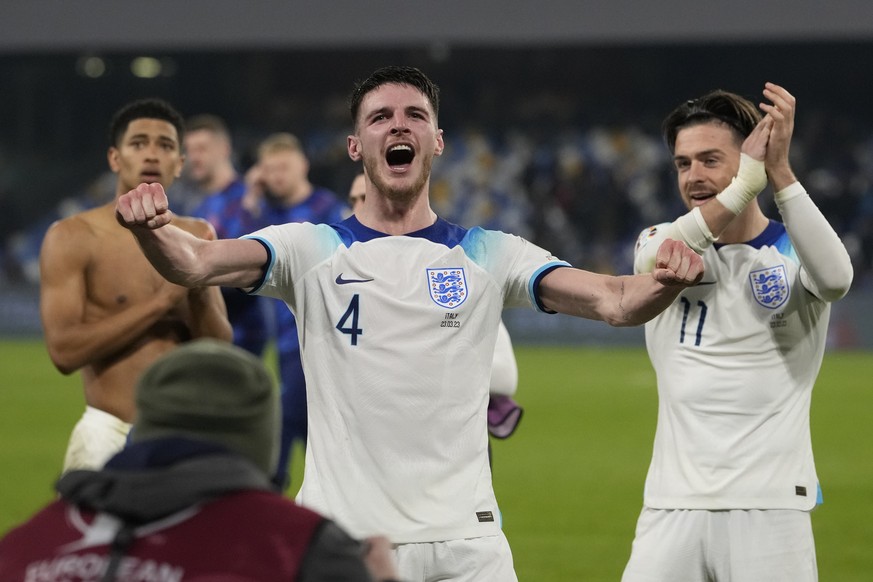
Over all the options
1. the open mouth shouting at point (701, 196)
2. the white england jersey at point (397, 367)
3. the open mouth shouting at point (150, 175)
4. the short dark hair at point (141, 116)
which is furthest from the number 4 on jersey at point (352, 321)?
the short dark hair at point (141, 116)

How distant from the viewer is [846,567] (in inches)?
305

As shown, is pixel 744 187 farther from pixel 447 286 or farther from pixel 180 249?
pixel 180 249

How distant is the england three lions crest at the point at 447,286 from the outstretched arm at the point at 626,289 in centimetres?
24

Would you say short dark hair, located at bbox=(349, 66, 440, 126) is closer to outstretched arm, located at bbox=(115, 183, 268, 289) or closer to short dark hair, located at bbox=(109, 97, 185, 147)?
outstretched arm, located at bbox=(115, 183, 268, 289)

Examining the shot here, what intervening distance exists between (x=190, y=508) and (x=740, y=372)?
2.66 m

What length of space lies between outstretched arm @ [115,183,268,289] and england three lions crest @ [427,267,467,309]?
0.50 m

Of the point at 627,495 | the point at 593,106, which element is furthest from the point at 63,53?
the point at 627,495

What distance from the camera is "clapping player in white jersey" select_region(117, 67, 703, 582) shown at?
3.66 metres

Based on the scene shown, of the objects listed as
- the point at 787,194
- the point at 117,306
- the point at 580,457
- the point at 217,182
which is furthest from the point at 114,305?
the point at 580,457

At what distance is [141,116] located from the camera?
18.6 feet

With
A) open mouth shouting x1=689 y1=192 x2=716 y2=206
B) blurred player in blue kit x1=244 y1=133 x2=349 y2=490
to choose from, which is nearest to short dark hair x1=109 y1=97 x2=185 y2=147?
blurred player in blue kit x1=244 y1=133 x2=349 y2=490

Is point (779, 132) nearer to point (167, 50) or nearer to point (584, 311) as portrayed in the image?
point (584, 311)

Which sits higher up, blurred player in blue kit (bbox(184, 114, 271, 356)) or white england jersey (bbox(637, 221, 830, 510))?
blurred player in blue kit (bbox(184, 114, 271, 356))

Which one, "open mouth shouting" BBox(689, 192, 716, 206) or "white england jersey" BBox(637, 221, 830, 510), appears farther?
"open mouth shouting" BBox(689, 192, 716, 206)
